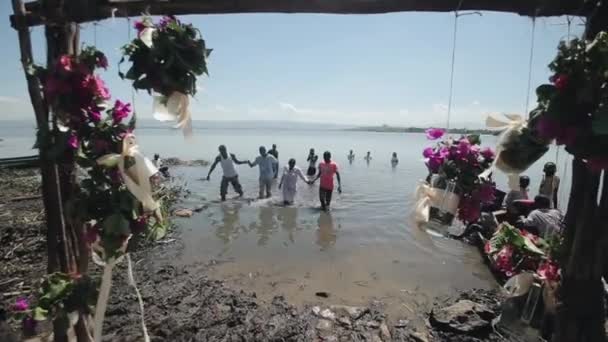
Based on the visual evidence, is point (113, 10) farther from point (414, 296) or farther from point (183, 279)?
point (414, 296)

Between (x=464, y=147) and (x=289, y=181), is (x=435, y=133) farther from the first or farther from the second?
(x=289, y=181)

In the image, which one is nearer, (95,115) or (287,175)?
(95,115)

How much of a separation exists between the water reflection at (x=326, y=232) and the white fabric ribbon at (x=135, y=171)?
18.6 feet

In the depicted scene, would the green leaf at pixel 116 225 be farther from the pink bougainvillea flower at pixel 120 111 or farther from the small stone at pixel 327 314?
the small stone at pixel 327 314

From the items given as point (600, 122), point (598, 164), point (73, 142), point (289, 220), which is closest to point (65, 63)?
point (73, 142)

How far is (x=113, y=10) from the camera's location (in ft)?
8.96

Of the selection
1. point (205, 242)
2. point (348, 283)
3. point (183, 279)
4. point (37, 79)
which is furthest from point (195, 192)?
point (37, 79)

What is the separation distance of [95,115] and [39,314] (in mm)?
1715

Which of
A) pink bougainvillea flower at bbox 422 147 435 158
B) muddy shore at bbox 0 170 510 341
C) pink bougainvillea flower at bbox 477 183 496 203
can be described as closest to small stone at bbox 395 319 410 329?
muddy shore at bbox 0 170 510 341

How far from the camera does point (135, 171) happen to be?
2.51 m

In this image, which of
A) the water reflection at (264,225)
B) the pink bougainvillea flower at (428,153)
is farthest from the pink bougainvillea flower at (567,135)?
the water reflection at (264,225)

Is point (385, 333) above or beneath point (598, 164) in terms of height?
beneath

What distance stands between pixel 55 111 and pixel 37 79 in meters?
0.49

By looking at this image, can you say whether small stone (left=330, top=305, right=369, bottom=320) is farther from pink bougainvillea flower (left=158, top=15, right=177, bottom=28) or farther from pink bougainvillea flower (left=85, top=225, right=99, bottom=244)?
pink bougainvillea flower (left=158, top=15, right=177, bottom=28)
